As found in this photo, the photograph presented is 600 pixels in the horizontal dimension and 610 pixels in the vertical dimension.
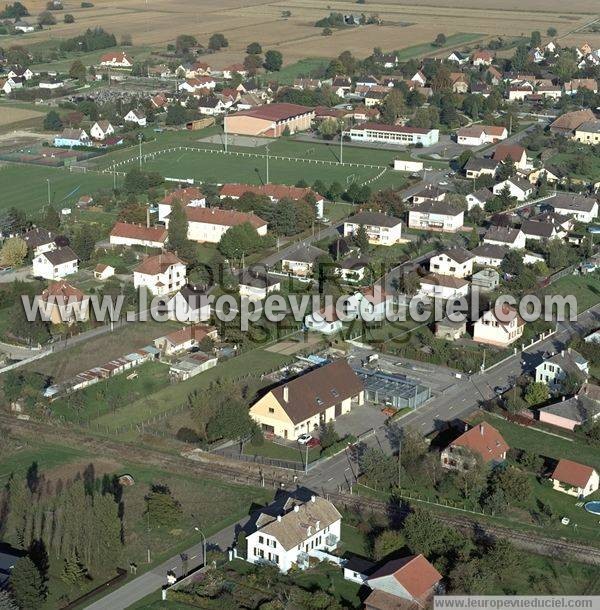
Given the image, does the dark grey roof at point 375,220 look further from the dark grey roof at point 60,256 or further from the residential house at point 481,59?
the residential house at point 481,59

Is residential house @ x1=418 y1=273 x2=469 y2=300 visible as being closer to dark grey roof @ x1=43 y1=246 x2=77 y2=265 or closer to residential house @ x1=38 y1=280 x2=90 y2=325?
residential house @ x1=38 y1=280 x2=90 y2=325

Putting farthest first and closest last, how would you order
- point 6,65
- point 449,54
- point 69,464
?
point 449,54
point 6,65
point 69,464

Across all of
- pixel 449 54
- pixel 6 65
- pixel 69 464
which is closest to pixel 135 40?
pixel 6 65

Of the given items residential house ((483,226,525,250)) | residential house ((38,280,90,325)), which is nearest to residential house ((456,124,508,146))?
residential house ((483,226,525,250))

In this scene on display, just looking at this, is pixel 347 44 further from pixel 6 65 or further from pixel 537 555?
pixel 537 555

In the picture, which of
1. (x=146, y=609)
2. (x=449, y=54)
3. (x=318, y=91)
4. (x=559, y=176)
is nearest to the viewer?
(x=146, y=609)

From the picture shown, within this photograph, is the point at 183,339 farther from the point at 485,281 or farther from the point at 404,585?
the point at 404,585

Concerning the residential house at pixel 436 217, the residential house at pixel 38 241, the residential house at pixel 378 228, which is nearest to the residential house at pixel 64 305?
the residential house at pixel 38 241
